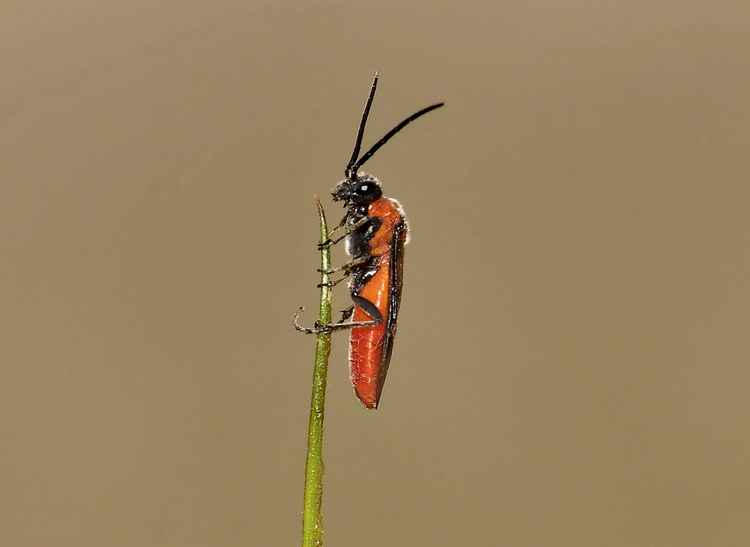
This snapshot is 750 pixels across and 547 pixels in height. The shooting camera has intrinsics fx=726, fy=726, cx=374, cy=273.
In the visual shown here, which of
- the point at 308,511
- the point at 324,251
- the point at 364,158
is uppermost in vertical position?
the point at 364,158

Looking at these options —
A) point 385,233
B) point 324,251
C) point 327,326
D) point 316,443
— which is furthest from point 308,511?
point 385,233

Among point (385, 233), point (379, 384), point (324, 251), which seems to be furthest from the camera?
point (385, 233)

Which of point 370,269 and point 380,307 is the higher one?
point 370,269

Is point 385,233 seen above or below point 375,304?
above

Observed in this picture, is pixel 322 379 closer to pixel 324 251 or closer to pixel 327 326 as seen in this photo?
pixel 327 326

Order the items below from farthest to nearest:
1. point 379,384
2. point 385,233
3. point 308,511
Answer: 1. point 385,233
2. point 379,384
3. point 308,511

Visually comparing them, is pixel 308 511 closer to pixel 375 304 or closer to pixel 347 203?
pixel 375 304

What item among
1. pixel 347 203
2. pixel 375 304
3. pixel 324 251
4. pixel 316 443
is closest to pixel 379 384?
pixel 375 304

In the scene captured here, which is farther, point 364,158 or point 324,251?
point 364,158
